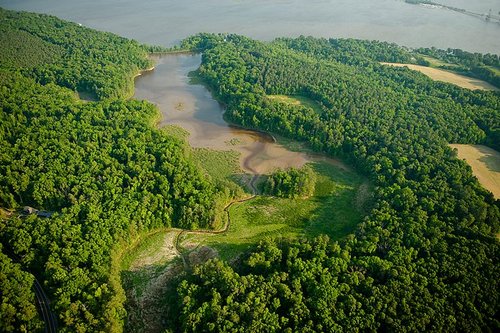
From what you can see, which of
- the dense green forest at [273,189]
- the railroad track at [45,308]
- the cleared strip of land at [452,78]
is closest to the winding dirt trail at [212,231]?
the dense green forest at [273,189]

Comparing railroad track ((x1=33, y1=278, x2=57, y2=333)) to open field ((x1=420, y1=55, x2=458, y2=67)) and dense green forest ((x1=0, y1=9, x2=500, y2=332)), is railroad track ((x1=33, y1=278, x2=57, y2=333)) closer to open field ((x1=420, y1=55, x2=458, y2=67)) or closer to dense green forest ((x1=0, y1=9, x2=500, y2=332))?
dense green forest ((x1=0, y1=9, x2=500, y2=332))

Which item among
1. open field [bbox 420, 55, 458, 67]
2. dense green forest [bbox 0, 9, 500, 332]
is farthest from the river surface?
dense green forest [bbox 0, 9, 500, 332]

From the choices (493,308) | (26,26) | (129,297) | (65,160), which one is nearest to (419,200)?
(493,308)

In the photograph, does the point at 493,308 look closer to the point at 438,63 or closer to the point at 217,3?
the point at 438,63

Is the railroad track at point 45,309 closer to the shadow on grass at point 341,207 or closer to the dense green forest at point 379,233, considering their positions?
the dense green forest at point 379,233

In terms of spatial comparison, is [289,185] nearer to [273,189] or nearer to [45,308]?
[273,189]

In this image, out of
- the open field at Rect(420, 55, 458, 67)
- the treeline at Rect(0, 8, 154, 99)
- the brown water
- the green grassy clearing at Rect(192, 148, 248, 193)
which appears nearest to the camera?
the green grassy clearing at Rect(192, 148, 248, 193)
